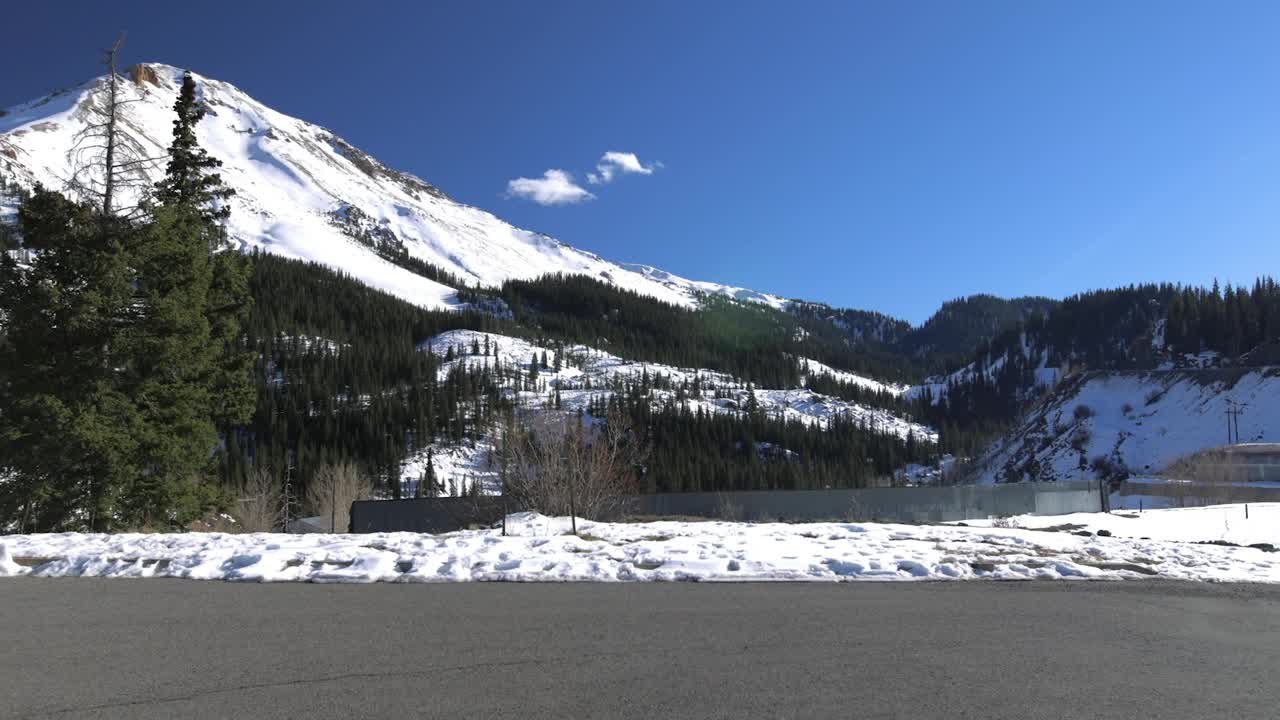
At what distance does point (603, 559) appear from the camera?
10992 mm

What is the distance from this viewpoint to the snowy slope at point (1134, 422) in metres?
91.8

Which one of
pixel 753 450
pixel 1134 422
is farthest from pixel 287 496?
pixel 753 450

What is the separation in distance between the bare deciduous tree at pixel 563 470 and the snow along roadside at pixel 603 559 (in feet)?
26.3

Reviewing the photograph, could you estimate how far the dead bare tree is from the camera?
809 inches

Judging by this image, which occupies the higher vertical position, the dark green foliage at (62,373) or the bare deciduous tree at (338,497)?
the dark green foliage at (62,373)

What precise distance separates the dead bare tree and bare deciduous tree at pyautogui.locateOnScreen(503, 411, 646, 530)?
507 inches

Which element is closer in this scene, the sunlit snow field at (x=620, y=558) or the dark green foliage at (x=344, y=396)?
the sunlit snow field at (x=620, y=558)

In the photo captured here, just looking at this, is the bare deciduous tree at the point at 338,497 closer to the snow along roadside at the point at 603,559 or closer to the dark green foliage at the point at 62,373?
the dark green foliage at the point at 62,373

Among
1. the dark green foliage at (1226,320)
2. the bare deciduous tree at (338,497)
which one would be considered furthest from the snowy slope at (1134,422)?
the bare deciduous tree at (338,497)

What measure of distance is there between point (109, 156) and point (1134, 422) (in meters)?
110

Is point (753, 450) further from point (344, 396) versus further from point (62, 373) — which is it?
point (62, 373)

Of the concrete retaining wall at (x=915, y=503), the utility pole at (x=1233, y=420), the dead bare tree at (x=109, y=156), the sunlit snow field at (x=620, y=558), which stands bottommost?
the concrete retaining wall at (x=915, y=503)

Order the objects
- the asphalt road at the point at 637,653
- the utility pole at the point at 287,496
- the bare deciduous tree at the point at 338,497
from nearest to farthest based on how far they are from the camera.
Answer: the asphalt road at the point at 637,653 → the utility pole at the point at 287,496 → the bare deciduous tree at the point at 338,497

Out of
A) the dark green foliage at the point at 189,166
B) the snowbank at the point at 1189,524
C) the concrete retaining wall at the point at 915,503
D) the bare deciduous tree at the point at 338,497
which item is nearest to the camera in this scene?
the snowbank at the point at 1189,524
